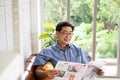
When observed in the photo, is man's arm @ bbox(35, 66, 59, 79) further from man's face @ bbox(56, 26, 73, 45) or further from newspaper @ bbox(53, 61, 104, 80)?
man's face @ bbox(56, 26, 73, 45)

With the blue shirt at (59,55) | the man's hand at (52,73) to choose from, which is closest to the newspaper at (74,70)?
the man's hand at (52,73)

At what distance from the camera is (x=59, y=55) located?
2.21m


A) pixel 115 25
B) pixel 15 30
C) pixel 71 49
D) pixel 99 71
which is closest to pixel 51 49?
pixel 71 49

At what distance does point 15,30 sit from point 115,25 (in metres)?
2.80

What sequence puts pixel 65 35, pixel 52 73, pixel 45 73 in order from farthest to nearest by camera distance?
pixel 65 35 → pixel 45 73 → pixel 52 73

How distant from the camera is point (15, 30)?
0.42 metres

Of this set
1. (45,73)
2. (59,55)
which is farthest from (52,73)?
(59,55)

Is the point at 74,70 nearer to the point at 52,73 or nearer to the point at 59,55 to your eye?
the point at 52,73

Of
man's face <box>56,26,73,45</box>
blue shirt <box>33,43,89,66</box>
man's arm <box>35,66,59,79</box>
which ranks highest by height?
man's face <box>56,26,73,45</box>

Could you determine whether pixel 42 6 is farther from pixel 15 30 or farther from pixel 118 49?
pixel 15 30

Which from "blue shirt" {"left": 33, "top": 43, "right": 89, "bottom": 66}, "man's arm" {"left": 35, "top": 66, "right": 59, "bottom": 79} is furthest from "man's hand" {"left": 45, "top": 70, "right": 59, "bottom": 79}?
"blue shirt" {"left": 33, "top": 43, "right": 89, "bottom": 66}

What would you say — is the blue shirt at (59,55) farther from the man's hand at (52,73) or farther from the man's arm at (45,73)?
the man's hand at (52,73)

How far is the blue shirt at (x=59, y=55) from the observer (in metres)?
2.17

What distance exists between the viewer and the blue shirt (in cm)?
217
